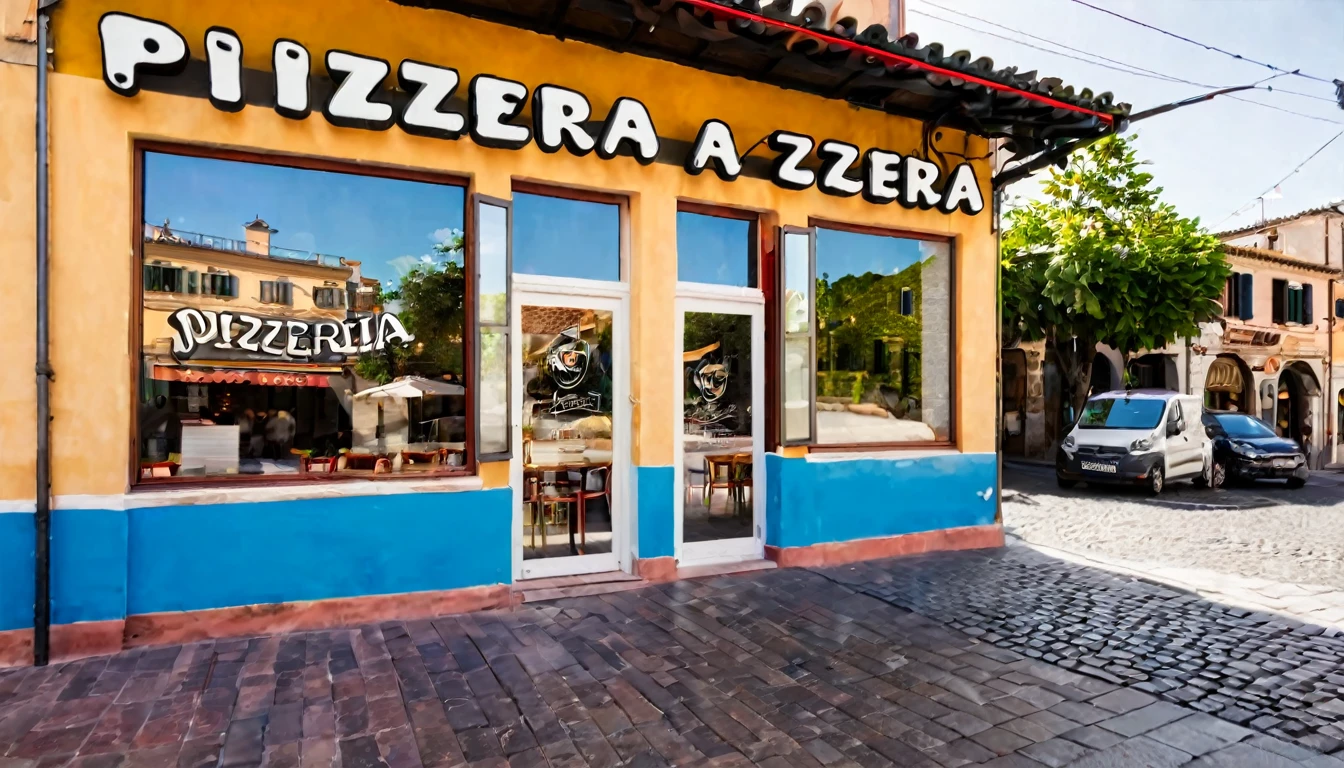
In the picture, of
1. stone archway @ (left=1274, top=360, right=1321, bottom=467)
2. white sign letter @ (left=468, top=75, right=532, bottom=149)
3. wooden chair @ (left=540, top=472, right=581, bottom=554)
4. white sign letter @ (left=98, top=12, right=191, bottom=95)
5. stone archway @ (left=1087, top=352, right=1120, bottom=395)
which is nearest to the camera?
white sign letter @ (left=98, top=12, right=191, bottom=95)

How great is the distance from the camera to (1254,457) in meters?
14.8

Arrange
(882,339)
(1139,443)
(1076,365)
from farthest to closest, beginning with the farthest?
(1076,365) → (1139,443) → (882,339)

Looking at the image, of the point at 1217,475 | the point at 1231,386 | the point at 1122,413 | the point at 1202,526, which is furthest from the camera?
the point at 1231,386

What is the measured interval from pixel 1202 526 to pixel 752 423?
7.34 meters

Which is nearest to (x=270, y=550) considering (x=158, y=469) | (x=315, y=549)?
(x=315, y=549)

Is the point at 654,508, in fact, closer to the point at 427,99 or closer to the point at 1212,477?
the point at 427,99

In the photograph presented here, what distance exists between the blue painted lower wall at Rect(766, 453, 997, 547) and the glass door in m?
1.37

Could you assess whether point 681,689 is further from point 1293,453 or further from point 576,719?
point 1293,453

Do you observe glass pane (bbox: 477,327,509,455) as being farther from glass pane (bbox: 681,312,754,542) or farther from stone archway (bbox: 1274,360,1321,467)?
stone archway (bbox: 1274,360,1321,467)

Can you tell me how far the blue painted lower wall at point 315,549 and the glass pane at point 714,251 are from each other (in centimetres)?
235

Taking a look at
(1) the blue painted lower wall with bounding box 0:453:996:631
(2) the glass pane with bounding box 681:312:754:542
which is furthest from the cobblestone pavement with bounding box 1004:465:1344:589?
(1) the blue painted lower wall with bounding box 0:453:996:631

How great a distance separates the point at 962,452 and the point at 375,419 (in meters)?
5.17

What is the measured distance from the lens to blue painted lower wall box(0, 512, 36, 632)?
394 cm

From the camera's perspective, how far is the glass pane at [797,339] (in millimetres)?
6242
